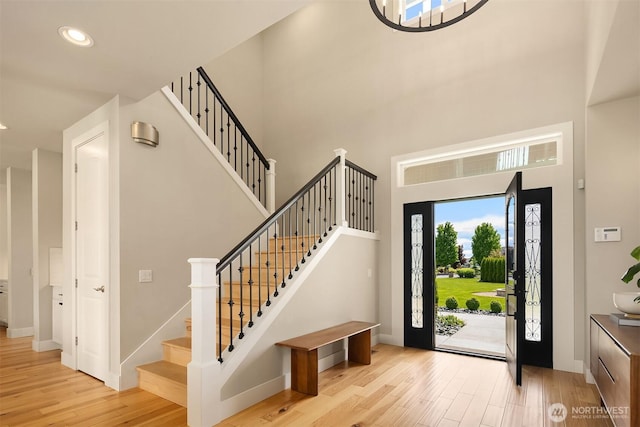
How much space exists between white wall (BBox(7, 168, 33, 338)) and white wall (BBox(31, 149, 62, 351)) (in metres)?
0.92

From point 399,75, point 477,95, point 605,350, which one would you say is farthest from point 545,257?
point 399,75

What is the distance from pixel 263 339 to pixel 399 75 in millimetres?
4258

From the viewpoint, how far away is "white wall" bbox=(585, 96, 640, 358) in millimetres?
3447

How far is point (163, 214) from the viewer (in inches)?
156

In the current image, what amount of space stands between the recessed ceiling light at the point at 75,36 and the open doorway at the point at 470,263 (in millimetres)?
6710

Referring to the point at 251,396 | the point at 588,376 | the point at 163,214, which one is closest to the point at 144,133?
the point at 163,214

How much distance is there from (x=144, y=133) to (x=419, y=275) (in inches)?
155

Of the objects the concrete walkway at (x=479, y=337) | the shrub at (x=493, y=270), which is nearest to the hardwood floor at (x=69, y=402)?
the concrete walkway at (x=479, y=337)

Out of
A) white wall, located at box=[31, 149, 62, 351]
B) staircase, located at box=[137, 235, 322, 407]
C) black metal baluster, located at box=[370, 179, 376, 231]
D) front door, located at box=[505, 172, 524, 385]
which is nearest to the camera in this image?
staircase, located at box=[137, 235, 322, 407]

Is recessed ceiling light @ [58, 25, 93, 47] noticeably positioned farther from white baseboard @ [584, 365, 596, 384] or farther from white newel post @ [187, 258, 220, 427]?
white baseboard @ [584, 365, 596, 384]

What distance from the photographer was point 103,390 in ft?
11.4

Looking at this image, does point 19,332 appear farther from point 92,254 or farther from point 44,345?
point 92,254

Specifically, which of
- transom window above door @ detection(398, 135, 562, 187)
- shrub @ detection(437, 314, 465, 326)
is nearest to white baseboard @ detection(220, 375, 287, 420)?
transom window above door @ detection(398, 135, 562, 187)

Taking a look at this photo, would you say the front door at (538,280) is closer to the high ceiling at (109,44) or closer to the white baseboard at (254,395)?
the white baseboard at (254,395)
